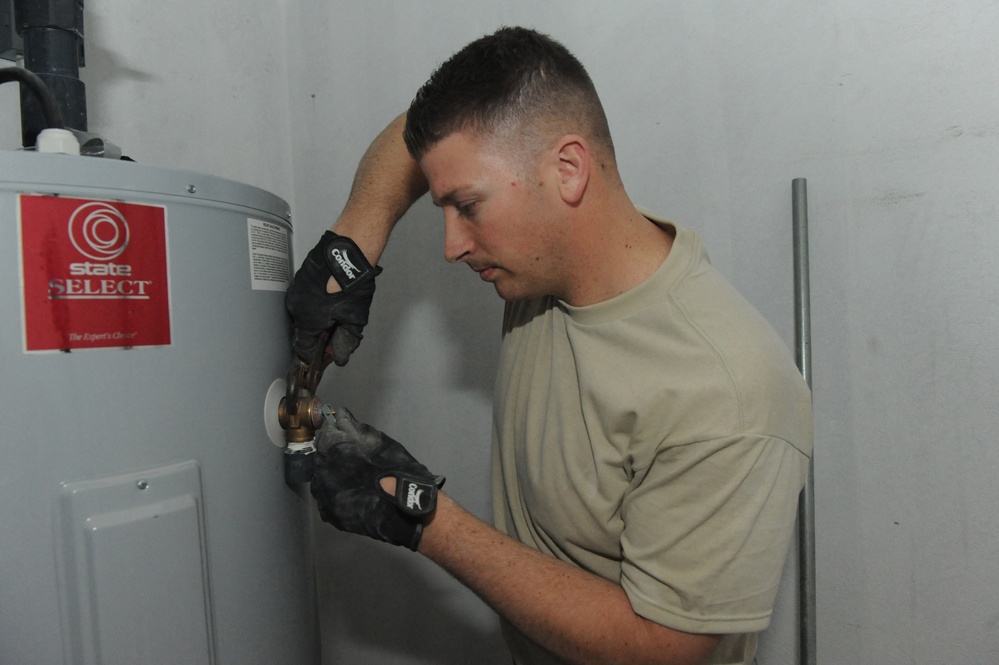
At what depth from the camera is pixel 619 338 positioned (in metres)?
0.79

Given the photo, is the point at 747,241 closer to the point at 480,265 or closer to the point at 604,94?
the point at 604,94

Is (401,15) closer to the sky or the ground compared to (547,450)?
closer to the sky

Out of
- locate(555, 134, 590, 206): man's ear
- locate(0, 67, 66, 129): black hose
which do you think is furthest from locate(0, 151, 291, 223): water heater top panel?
locate(555, 134, 590, 206): man's ear

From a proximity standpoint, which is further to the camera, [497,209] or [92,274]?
[497,209]

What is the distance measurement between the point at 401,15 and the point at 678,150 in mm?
706

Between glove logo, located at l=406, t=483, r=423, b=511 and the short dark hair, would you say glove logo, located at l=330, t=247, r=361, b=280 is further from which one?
glove logo, located at l=406, t=483, r=423, b=511

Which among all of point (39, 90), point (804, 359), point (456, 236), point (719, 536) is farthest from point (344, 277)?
point (804, 359)

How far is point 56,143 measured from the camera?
61cm

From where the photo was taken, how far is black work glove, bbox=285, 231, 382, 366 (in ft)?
2.67

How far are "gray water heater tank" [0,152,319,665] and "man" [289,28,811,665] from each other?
4.7 inches

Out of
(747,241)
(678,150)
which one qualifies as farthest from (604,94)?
(747,241)

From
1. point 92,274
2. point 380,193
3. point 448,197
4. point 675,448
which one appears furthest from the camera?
point 380,193

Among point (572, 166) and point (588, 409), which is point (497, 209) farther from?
point (588, 409)

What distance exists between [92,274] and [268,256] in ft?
0.68
